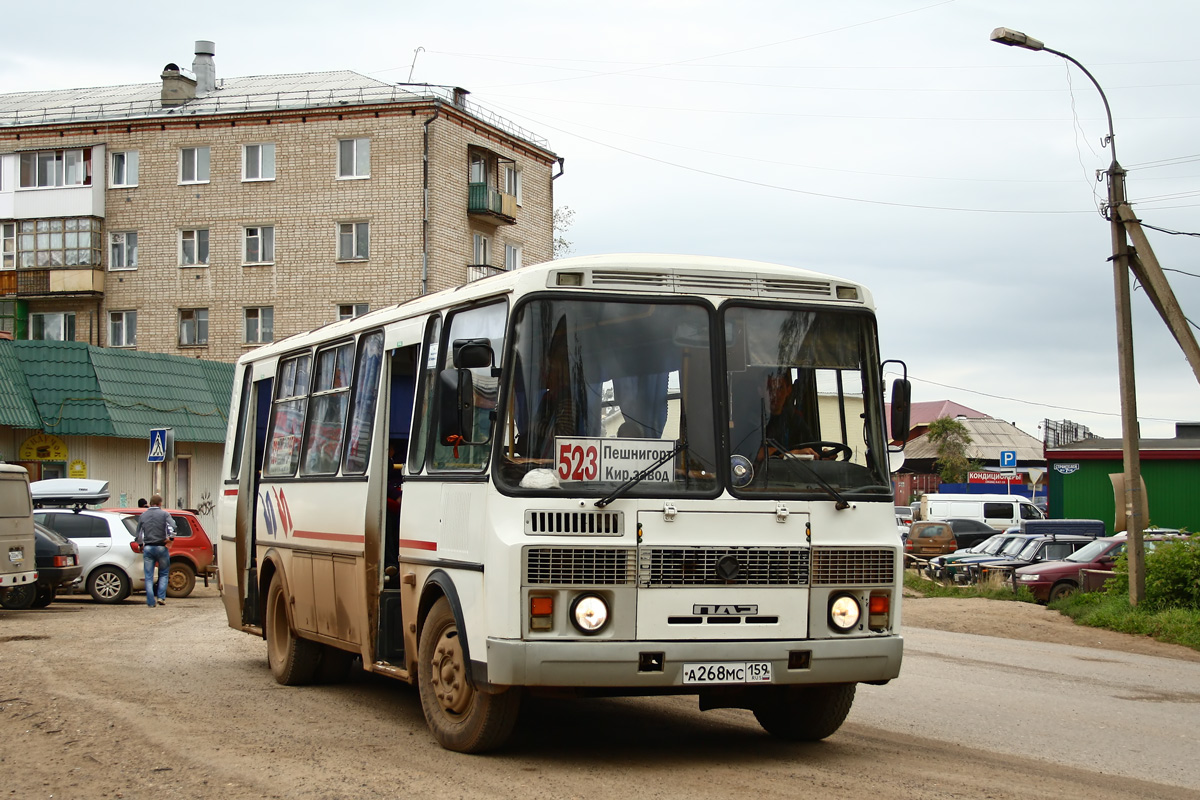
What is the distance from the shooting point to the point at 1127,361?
70.1ft

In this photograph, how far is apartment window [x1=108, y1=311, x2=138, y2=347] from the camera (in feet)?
186

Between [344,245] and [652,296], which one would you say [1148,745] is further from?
[344,245]

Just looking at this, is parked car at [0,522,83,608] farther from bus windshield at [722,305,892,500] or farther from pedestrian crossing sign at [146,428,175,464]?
bus windshield at [722,305,892,500]

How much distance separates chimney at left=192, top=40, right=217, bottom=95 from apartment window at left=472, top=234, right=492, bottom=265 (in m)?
13.4

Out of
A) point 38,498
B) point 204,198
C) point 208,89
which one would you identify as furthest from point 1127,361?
point 208,89

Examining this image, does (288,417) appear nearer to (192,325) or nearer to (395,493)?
(395,493)

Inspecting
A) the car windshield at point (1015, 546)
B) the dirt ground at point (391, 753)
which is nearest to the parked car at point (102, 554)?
the dirt ground at point (391, 753)

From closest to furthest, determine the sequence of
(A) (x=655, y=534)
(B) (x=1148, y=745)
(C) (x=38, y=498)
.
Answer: (A) (x=655, y=534), (B) (x=1148, y=745), (C) (x=38, y=498)

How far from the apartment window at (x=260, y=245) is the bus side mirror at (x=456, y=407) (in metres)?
47.0

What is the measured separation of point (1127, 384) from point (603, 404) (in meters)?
15.1

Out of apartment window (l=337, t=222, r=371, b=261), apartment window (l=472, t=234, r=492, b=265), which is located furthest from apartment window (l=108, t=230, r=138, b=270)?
apartment window (l=472, t=234, r=492, b=265)

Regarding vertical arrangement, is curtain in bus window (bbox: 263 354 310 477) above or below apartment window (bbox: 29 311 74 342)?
below

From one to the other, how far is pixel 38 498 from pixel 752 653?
2286 centimetres

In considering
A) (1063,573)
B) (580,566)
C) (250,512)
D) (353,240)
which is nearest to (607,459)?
(580,566)
